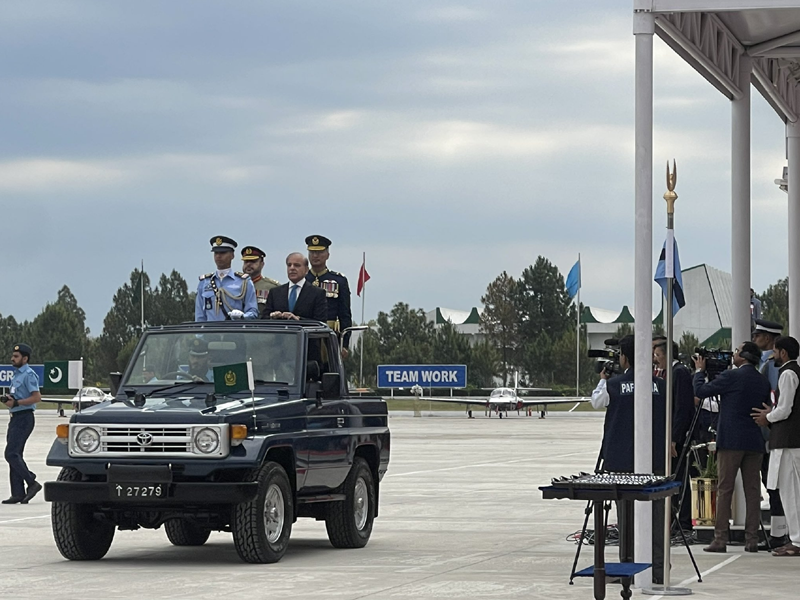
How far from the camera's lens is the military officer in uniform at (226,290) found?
635 inches

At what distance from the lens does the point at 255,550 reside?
13.6 metres

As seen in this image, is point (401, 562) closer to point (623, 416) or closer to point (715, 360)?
point (623, 416)

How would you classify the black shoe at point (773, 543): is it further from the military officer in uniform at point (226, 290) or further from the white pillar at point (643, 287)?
the military officer in uniform at point (226, 290)

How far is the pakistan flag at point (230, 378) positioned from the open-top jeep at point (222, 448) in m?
0.13

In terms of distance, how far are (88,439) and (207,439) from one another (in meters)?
1.14

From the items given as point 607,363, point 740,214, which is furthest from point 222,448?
point 740,214

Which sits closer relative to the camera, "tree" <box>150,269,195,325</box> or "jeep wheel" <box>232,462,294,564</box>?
"jeep wheel" <box>232,462,294,564</box>

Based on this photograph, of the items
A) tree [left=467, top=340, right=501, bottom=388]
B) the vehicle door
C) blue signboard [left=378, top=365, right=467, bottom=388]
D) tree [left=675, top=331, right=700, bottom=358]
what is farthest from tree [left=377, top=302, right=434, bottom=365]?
the vehicle door

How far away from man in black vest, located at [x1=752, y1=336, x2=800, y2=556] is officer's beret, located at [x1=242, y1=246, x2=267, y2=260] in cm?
562

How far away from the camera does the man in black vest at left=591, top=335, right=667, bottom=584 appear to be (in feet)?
45.3

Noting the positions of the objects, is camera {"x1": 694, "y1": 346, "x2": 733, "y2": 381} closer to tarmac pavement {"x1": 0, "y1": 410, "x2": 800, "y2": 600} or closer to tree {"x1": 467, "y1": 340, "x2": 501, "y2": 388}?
tarmac pavement {"x1": 0, "y1": 410, "x2": 800, "y2": 600}

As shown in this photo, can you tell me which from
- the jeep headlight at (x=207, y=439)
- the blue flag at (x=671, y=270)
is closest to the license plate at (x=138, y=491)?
the jeep headlight at (x=207, y=439)

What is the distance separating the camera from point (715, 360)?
14828 mm

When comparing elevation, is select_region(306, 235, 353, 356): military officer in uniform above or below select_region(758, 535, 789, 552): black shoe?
above
